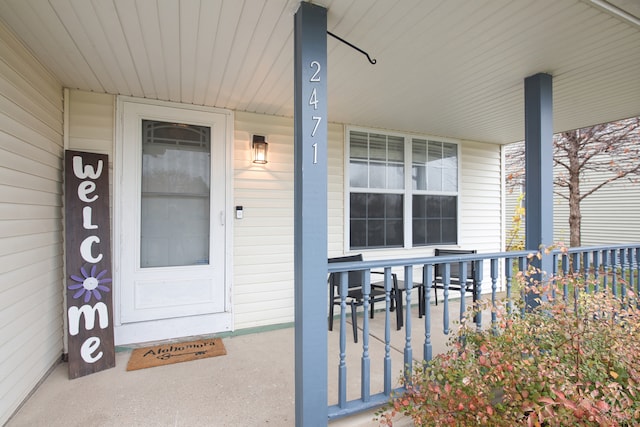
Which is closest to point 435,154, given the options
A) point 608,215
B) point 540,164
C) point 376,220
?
point 376,220

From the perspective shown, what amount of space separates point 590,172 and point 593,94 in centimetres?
757

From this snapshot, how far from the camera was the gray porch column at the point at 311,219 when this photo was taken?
5.80 feet

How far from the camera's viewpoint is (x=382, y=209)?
4418 mm

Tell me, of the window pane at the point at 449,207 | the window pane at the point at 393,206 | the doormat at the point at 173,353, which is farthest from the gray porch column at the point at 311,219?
the window pane at the point at 449,207

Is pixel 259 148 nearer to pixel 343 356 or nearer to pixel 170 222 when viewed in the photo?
pixel 170 222

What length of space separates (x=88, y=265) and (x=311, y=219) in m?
2.23

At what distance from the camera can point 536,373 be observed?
1.65 meters

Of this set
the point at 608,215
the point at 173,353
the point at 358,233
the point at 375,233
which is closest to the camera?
the point at 173,353

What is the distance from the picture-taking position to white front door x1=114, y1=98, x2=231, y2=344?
3.13 m

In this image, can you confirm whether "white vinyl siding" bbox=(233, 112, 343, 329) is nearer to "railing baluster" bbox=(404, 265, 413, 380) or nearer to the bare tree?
"railing baluster" bbox=(404, 265, 413, 380)

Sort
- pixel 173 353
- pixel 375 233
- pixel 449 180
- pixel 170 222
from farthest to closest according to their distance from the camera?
1. pixel 449 180
2. pixel 375 233
3. pixel 170 222
4. pixel 173 353

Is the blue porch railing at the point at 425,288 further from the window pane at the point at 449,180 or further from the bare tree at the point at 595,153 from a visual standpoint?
the bare tree at the point at 595,153

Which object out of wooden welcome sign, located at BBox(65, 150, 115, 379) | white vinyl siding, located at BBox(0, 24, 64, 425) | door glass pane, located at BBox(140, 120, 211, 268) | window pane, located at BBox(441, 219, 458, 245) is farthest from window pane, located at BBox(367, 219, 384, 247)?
white vinyl siding, located at BBox(0, 24, 64, 425)

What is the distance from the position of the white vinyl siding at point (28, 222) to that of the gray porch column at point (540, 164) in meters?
3.89
